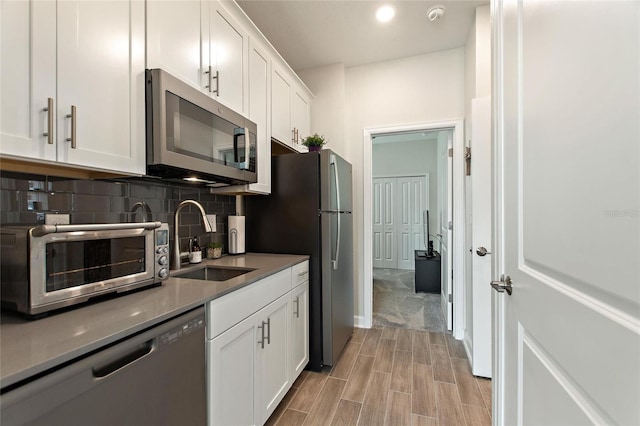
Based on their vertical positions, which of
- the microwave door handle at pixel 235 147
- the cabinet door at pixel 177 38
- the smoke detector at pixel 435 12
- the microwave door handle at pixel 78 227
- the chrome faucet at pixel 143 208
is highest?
the smoke detector at pixel 435 12

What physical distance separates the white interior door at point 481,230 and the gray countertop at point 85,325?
178cm

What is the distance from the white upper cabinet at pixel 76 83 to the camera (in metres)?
0.83

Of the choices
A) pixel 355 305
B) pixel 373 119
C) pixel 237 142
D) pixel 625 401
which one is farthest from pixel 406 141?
pixel 625 401

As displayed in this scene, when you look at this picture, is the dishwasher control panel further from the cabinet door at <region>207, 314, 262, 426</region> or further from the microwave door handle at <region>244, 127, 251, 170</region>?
the microwave door handle at <region>244, 127, 251, 170</region>

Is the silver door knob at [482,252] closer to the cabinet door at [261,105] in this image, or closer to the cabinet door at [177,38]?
the cabinet door at [261,105]

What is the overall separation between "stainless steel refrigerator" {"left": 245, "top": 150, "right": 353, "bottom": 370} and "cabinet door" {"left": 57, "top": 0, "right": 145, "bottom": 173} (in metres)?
1.12

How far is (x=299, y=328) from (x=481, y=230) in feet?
4.96

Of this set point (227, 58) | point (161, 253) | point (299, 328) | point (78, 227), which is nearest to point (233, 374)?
point (161, 253)

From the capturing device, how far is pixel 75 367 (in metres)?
0.68

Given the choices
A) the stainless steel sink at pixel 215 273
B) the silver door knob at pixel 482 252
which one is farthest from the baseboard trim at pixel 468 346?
the stainless steel sink at pixel 215 273

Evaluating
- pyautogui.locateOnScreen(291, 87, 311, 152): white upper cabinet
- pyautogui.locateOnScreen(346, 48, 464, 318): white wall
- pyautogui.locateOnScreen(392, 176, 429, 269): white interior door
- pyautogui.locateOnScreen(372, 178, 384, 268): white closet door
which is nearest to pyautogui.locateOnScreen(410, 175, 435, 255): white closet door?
pyautogui.locateOnScreen(392, 176, 429, 269): white interior door

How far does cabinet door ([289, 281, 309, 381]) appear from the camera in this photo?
186cm

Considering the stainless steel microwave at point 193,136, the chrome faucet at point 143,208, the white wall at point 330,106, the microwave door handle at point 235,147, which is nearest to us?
the stainless steel microwave at point 193,136

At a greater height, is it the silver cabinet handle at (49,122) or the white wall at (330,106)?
the white wall at (330,106)
